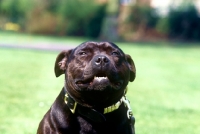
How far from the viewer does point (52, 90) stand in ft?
27.4

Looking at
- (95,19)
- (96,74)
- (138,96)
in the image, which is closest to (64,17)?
(95,19)

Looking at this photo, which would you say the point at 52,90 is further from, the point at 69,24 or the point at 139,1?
the point at 139,1

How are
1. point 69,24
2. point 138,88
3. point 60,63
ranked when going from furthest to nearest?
point 69,24
point 138,88
point 60,63

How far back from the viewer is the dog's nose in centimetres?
369

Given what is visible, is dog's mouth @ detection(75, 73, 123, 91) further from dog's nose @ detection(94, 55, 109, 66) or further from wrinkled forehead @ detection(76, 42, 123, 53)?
wrinkled forehead @ detection(76, 42, 123, 53)

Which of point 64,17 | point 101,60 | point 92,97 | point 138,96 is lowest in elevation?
point 64,17

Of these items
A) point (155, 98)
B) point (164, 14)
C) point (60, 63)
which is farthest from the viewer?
point (164, 14)

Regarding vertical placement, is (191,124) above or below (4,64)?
above

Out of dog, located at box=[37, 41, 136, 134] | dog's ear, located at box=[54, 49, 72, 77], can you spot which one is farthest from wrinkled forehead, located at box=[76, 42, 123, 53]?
dog's ear, located at box=[54, 49, 72, 77]

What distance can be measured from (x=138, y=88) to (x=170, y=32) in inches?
875

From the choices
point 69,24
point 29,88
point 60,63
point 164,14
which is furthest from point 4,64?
point 164,14

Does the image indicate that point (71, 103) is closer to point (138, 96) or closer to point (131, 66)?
point (131, 66)

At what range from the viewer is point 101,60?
3.71 m

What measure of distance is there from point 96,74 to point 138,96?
15.1ft
